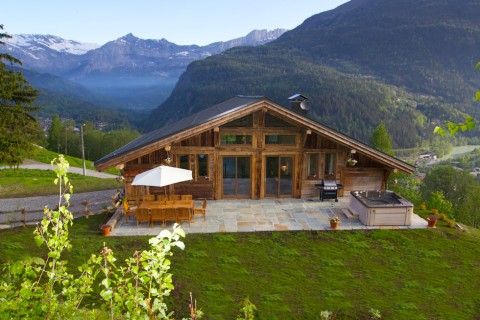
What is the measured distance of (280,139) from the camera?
18656mm

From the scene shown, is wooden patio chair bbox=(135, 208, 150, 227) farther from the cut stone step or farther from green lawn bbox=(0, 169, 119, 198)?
green lawn bbox=(0, 169, 119, 198)

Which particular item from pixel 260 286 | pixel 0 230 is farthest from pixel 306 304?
pixel 0 230

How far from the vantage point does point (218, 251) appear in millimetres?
13625

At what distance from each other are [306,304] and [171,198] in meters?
8.74

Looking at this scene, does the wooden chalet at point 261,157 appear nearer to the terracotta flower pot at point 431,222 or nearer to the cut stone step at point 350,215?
the cut stone step at point 350,215

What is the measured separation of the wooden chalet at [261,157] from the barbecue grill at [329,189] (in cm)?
44

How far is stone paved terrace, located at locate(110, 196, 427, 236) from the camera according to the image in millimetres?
15375

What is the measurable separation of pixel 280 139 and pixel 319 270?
798 cm

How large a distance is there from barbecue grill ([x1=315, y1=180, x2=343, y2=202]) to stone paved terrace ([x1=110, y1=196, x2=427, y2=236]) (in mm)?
364

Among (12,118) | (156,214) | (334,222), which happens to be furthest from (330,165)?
(12,118)

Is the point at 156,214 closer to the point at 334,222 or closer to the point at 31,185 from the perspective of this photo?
the point at 334,222

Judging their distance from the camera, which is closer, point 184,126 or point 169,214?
point 169,214

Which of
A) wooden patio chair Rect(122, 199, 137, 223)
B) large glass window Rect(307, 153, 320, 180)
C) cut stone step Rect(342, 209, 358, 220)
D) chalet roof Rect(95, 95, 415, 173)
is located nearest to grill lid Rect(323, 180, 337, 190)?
large glass window Rect(307, 153, 320, 180)

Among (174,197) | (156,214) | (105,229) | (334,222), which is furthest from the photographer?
(174,197)
